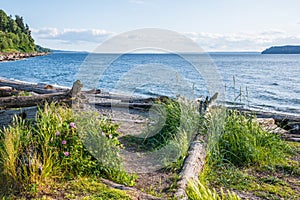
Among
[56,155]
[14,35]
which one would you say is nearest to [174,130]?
[56,155]

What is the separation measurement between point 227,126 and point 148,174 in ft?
7.62

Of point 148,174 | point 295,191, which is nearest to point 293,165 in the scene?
point 295,191

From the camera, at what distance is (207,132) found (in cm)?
649

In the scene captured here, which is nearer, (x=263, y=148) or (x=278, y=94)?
(x=263, y=148)

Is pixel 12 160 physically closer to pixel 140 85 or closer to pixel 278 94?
pixel 140 85

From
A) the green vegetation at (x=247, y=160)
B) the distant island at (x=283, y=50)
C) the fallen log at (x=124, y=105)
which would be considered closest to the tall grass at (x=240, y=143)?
the green vegetation at (x=247, y=160)

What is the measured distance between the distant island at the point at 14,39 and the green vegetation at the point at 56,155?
280 ft

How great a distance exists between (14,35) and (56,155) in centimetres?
10711

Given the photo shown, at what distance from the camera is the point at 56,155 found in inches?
185

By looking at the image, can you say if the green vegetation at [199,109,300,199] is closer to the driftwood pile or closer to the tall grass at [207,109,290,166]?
the tall grass at [207,109,290,166]

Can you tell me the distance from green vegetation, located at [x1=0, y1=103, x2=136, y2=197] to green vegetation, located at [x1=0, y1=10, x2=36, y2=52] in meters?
93.9

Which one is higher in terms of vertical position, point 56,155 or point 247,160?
point 56,155

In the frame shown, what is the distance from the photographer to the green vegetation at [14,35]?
93562mm

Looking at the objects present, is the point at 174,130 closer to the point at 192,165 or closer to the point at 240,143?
the point at 240,143
